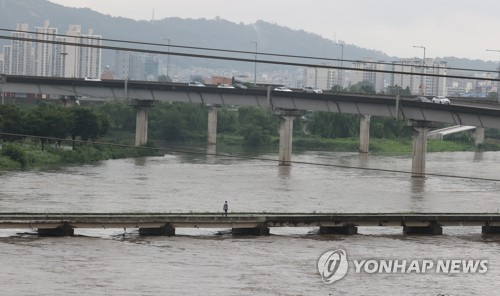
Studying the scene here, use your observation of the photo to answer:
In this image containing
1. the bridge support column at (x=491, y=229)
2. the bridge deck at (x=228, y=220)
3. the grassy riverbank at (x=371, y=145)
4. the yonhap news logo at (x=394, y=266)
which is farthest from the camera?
the grassy riverbank at (x=371, y=145)

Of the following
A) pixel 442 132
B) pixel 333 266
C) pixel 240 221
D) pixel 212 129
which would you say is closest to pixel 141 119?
pixel 212 129

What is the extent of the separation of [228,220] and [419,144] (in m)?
45.0

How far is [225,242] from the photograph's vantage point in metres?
48.3

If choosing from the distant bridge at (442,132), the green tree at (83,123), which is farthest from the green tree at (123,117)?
the distant bridge at (442,132)

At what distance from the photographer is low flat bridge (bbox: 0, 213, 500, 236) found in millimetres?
47750

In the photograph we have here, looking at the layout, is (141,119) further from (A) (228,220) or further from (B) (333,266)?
(B) (333,266)

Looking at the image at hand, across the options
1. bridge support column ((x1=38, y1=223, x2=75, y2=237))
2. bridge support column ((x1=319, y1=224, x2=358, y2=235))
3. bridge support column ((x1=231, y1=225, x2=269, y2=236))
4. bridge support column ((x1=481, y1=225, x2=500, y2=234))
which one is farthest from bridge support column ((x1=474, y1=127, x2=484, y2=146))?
bridge support column ((x1=38, y1=223, x2=75, y2=237))

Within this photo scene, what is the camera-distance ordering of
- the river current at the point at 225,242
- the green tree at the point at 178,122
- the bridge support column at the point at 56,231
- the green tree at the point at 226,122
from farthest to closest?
the green tree at the point at 226,122
the green tree at the point at 178,122
the bridge support column at the point at 56,231
the river current at the point at 225,242

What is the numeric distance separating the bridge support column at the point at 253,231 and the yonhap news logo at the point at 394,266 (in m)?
4.64

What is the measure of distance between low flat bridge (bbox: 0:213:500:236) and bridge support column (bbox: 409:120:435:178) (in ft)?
122

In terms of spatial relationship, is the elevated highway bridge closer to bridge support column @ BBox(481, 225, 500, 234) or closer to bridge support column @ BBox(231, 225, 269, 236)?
bridge support column @ BBox(481, 225, 500, 234)

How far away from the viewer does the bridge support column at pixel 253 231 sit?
166 feet

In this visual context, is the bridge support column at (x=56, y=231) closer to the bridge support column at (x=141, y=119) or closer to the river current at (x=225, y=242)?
the river current at (x=225, y=242)

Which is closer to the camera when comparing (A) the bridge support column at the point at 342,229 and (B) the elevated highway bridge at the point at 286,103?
(A) the bridge support column at the point at 342,229
